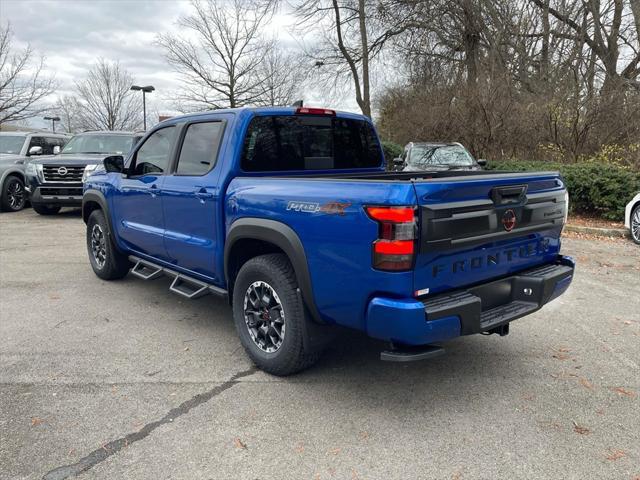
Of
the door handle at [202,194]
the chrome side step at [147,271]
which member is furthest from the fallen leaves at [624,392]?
the chrome side step at [147,271]

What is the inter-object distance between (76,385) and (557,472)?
10.2ft

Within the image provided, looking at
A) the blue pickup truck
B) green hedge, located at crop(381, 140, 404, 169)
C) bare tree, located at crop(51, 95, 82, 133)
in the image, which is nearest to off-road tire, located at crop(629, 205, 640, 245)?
the blue pickup truck

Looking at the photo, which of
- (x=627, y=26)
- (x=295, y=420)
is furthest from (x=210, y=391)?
(x=627, y=26)

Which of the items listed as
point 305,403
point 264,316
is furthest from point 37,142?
point 305,403

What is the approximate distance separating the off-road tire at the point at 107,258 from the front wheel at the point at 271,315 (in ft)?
9.01

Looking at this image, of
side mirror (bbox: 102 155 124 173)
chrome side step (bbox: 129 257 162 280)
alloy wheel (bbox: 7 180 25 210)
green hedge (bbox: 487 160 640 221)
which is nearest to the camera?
chrome side step (bbox: 129 257 162 280)

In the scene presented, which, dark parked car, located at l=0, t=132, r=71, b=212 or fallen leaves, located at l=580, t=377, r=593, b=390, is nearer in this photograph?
fallen leaves, located at l=580, t=377, r=593, b=390

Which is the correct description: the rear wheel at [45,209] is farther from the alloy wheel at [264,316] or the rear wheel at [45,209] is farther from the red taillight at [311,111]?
the alloy wheel at [264,316]

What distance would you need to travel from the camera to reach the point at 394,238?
272 centimetres

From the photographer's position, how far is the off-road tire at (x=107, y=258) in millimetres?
5973

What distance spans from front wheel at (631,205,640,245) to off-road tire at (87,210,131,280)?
322 inches

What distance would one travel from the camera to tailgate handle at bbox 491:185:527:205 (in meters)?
3.12

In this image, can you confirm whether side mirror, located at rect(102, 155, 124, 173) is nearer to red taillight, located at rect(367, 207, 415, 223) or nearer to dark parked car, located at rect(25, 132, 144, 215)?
red taillight, located at rect(367, 207, 415, 223)

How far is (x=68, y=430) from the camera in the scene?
3008 mm
